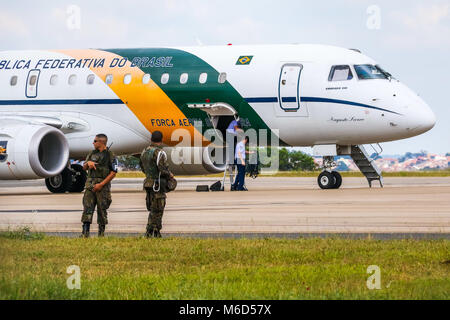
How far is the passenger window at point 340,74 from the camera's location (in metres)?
25.8

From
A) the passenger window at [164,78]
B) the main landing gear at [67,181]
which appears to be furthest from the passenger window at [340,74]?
the main landing gear at [67,181]

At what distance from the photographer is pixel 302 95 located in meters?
25.9

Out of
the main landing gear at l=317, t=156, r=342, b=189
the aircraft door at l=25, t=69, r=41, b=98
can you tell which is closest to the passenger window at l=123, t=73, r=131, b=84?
the aircraft door at l=25, t=69, r=41, b=98

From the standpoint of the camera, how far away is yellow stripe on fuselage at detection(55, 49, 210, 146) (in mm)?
27297

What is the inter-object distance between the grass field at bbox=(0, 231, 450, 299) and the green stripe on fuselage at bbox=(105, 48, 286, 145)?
1329 centimetres

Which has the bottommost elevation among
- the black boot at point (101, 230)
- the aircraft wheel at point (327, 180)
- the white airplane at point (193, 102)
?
the black boot at point (101, 230)

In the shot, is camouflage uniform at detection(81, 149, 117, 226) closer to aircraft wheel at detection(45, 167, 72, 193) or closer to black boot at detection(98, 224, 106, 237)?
black boot at detection(98, 224, 106, 237)

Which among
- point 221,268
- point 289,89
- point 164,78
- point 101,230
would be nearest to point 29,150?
point 164,78

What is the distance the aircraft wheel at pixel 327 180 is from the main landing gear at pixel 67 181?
7238mm

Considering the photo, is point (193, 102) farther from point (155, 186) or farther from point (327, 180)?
point (155, 186)

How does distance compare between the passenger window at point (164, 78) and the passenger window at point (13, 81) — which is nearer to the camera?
the passenger window at point (164, 78)

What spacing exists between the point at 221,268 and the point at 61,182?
18.8m

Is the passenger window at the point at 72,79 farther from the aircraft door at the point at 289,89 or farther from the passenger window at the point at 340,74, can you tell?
the passenger window at the point at 340,74

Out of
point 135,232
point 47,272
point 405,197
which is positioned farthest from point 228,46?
point 47,272
